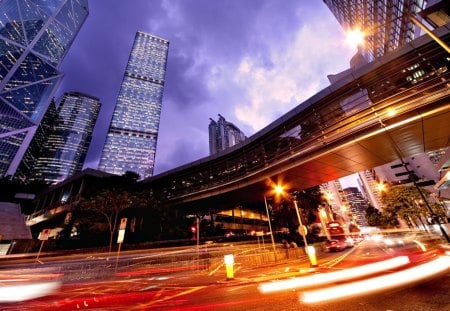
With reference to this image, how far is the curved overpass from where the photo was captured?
40.0 feet

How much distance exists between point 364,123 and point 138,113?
16812 centimetres

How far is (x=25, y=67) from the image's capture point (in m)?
108

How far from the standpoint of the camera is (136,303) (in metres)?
6.07

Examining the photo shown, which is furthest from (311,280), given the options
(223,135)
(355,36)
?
(223,135)

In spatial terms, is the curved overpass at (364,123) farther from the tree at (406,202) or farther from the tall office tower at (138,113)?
the tall office tower at (138,113)

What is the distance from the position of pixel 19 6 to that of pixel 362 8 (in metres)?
167

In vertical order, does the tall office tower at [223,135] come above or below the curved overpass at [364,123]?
above

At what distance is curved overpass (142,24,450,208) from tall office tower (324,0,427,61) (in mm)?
34201

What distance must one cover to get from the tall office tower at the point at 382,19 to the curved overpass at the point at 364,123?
34.2 meters

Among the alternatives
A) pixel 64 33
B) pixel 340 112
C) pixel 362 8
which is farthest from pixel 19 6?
pixel 340 112

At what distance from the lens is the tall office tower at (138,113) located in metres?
141

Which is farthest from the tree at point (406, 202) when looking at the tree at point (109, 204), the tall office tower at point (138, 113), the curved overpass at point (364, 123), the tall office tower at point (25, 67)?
the tall office tower at point (25, 67)

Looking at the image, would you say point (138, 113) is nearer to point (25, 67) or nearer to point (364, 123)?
point (25, 67)

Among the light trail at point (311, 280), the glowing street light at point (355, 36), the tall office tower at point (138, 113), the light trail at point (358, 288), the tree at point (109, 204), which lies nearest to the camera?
the light trail at point (358, 288)
